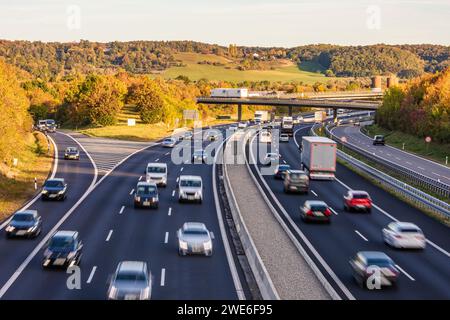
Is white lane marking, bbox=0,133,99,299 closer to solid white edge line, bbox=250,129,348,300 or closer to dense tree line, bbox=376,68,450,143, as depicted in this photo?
solid white edge line, bbox=250,129,348,300

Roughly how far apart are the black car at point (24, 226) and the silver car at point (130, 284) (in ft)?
34.5

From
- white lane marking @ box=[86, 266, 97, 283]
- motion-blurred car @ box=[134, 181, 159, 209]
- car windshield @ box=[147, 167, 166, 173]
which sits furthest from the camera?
car windshield @ box=[147, 167, 166, 173]

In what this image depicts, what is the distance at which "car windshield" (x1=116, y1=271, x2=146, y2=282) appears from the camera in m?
22.8

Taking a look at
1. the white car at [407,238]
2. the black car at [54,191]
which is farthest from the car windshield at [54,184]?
the white car at [407,238]

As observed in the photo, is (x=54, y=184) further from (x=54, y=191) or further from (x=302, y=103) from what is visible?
(x=302, y=103)

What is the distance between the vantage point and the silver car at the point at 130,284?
22.0 m

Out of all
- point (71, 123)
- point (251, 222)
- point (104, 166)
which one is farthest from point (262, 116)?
point (251, 222)

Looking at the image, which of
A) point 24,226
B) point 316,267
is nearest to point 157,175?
point 24,226

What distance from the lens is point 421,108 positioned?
3949 inches

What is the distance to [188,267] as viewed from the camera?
92.3ft

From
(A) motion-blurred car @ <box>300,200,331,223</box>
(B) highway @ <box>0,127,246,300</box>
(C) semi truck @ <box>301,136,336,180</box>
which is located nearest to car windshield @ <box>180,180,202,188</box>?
(B) highway @ <box>0,127,246,300</box>

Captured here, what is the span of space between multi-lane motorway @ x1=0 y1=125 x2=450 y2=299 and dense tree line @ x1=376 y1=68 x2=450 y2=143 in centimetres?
3692
